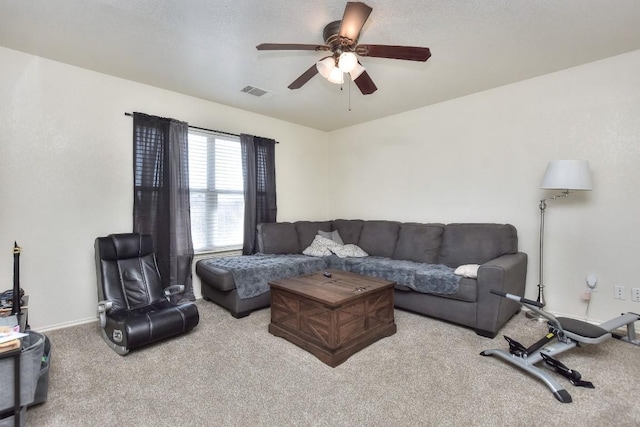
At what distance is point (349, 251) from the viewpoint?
14.0ft

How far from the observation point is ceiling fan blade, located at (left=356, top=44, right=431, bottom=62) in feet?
6.47

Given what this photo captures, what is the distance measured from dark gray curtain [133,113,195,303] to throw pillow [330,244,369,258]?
1894mm

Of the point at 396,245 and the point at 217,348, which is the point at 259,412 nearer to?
the point at 217,348

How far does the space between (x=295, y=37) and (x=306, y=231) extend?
2808mm

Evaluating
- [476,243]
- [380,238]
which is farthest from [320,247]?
[476,243]

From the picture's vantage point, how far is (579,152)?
3.06m

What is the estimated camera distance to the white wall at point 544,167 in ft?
9.34

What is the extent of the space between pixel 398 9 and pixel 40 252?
371 centimetres

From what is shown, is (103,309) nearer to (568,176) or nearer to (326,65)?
(326,65)

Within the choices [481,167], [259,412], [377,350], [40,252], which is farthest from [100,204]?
[481,167]

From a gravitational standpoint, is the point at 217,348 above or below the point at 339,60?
below

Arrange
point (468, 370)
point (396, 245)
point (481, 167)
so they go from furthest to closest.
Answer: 1. point (396, 245)
2. point (481, 167)
3. point (468, 370)

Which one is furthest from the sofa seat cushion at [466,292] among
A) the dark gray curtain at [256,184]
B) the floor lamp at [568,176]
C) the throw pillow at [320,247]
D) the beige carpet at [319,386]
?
the dark gray curtain at [256,184]

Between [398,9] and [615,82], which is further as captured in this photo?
[615,82]
